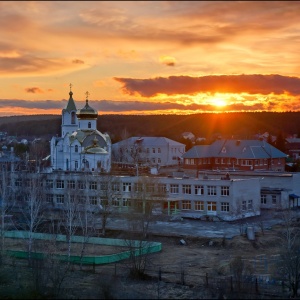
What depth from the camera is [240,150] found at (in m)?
56.7

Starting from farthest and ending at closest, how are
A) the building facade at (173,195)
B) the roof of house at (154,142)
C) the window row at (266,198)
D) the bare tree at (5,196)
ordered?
the roof of house at (154,142) < the window row at (266,198) < the building facade at (173,195) < the bare tree at (5,196)

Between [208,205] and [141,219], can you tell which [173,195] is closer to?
[208,205]

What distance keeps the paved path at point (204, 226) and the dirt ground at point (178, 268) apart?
3.01 ft

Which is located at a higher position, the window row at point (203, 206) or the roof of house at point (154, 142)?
the roof of house at point (154, 142)

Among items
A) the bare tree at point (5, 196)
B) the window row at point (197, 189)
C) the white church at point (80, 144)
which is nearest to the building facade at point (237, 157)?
the white church at point (80, 144)

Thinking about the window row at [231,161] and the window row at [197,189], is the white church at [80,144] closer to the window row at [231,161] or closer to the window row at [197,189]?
the window row at [197,189]

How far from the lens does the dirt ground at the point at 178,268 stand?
748 inches

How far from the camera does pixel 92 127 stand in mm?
55969

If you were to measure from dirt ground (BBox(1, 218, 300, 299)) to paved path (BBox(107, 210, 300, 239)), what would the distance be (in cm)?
92

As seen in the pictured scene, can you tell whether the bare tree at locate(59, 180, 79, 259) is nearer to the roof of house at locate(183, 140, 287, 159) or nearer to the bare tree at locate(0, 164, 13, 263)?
the bare tree at locate(0, 164, 13, 263)

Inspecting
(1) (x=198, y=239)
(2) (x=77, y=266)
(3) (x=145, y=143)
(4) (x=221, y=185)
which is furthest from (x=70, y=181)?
(3) (x=145, y=143)

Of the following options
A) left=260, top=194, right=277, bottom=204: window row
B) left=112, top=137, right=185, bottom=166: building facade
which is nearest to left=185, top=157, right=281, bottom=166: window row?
left=112, top=137, right=185, bottom=166: building facade

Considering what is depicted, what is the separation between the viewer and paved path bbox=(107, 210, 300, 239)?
1229 inches

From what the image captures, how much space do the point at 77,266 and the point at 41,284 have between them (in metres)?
5.12
